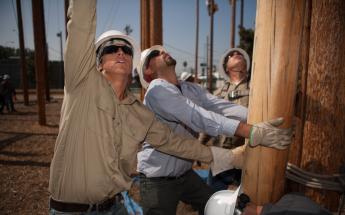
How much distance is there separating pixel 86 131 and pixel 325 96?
1395 millimetres

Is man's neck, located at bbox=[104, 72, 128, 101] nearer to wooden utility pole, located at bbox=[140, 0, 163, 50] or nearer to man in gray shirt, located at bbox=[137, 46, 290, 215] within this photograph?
man in gray shirt, located at bbox=[137, 46, 290, 215]

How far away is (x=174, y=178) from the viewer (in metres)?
2.52

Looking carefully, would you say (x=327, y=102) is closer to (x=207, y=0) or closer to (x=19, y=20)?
(x=19, y=20)

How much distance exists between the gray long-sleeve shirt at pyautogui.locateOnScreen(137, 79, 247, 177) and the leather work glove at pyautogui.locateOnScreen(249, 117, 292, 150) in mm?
284

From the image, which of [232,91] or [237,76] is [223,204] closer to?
[232,91]

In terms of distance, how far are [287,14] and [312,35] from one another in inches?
12.0

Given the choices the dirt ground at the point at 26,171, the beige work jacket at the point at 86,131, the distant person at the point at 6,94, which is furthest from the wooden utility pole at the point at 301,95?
the distant person at the point at 6,94

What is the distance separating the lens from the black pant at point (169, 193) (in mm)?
2391

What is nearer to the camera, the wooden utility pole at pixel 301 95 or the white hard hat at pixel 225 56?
the wooden utility pole at pixel 301 95

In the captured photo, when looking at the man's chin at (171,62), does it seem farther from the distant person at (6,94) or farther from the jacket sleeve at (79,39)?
the distant person at (6,94)

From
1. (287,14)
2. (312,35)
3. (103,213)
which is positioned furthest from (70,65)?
(312,35)

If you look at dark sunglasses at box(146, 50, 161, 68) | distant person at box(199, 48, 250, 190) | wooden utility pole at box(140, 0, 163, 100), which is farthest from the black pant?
wooden utility pole at box(140, 0, 163, 100)

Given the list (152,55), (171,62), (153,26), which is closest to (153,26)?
(153,26)

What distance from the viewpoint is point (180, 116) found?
6.70 ft
